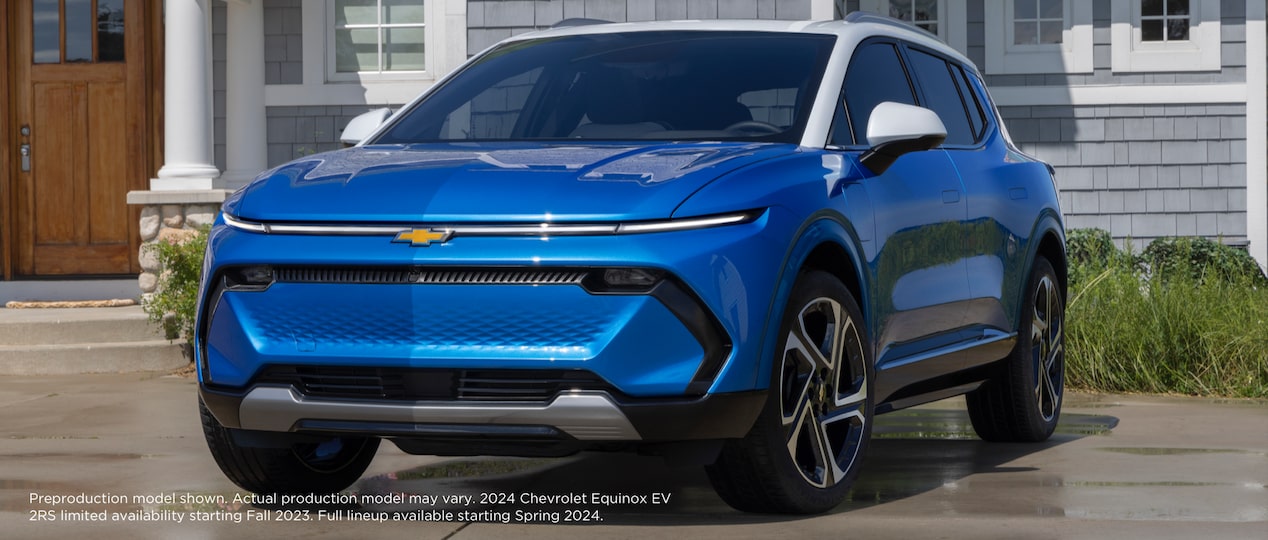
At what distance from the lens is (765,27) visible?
5953 mm

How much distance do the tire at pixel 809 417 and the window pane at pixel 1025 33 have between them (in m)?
10.8

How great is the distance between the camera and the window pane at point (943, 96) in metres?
6.52

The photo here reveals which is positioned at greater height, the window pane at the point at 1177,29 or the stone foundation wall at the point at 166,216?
the window pane at the point at 1177,29

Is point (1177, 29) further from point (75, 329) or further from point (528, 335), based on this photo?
point (528, 335)

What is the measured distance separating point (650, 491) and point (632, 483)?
0.17 m

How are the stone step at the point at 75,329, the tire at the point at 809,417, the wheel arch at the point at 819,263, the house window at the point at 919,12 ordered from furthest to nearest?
the house window at the point at 919,12
the stone step at the point at 75,329
the tire at the point at 809,417
the wheel arch at the point at 819,263

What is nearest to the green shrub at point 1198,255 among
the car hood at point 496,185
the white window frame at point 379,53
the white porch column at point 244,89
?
the white window frame at point 379,53

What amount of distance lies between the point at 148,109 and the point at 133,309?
238 cm

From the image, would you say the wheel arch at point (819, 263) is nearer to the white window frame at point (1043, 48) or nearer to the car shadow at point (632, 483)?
the car shadow at point (632, 483)

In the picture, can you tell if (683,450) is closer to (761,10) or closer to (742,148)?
(742,148)

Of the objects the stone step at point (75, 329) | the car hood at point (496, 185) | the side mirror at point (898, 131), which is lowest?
the stone step at point (75, 329)

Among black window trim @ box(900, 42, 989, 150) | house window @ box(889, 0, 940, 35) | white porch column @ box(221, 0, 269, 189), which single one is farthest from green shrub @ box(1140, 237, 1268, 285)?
white porch column @ box(221, 0, 269, 189)

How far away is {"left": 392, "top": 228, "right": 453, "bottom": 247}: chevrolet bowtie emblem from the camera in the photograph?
4.40 meters

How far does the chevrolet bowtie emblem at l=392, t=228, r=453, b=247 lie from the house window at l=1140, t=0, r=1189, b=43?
478 inches
